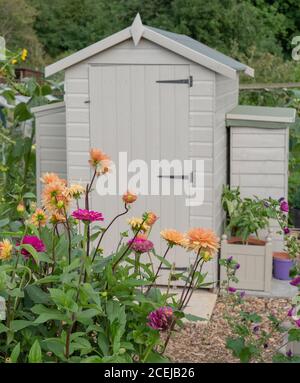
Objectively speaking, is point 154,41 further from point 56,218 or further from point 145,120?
point 56,218

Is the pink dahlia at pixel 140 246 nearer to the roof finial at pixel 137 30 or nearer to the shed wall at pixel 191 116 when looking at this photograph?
the shed wall at pixel 191 116

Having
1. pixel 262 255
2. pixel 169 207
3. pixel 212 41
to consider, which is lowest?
pixel 262 255

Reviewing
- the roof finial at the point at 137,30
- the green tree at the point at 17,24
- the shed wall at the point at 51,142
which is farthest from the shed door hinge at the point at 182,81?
the green tree at the point at 17,24

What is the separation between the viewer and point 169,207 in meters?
5.84

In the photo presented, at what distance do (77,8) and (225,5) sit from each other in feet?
43.4

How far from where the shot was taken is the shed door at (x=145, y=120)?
5719mm

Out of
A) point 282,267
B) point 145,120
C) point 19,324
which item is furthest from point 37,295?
point 282,267

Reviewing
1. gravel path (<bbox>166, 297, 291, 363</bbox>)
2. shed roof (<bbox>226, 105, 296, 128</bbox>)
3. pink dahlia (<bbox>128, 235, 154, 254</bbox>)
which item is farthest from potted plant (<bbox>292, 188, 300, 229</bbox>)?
pink dahlia (<bbox>128, 235, 154, 254</bbox>)

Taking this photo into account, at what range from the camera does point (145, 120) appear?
18.9ft

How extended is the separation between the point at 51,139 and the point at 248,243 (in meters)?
2.05
